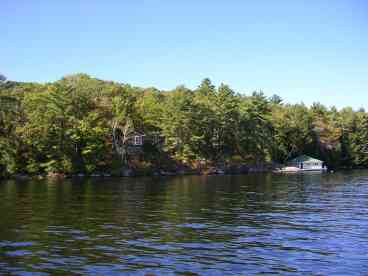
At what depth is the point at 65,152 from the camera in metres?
92.4

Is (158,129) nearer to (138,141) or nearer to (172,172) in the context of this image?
(138,141)

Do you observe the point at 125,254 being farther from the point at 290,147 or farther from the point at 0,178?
the point at 290,147

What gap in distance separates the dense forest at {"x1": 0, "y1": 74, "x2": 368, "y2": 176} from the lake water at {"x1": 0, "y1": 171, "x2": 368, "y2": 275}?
157ft

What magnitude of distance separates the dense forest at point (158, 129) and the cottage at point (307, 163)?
193 inches

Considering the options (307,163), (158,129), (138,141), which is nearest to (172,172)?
(138,141)

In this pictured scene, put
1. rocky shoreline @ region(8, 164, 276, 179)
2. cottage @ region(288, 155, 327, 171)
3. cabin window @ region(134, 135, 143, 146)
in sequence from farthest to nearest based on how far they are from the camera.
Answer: cottage @ region(288, 155, 327, 171), cabin window @ region(134, 135, 143, 146), rocky shoreline @ region(8, 164, 276, 179)

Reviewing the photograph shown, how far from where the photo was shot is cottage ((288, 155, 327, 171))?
440 feet

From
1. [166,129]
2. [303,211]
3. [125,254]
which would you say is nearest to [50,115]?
[166,129]

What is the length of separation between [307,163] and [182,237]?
376 ft

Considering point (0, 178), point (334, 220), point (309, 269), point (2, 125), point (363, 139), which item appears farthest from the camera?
point (363, 139)

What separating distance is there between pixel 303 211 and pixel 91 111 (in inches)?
2883

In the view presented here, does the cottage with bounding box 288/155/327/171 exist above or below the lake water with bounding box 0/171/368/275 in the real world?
above

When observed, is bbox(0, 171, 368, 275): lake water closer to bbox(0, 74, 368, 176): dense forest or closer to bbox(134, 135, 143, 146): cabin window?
bbox(0, 74, 368, 176): dense forest

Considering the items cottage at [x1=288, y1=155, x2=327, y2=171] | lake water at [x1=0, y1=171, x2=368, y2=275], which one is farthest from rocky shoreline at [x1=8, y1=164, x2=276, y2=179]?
A: lake water at [x1=0, y1=171, x2=368, y2=275]
